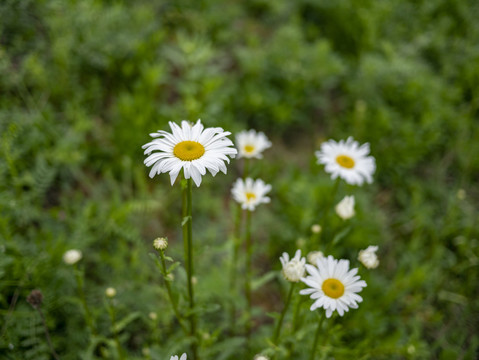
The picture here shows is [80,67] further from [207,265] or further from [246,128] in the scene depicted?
[207,265]

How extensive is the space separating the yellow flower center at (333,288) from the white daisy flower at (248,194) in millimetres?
510

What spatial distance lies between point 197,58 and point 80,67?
89 centimetres

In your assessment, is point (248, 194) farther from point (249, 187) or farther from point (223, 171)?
point (223, 171)

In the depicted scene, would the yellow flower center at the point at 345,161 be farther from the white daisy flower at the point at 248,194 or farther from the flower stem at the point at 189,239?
the flower stem at the point at 189,239

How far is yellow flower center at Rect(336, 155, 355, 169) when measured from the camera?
5.82 ft

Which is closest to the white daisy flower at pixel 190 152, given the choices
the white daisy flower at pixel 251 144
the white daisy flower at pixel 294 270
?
the white daisy flower at pixel 294 270

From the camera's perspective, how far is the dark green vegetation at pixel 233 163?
6.15ft

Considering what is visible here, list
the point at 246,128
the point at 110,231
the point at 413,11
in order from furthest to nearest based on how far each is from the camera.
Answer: the point at 413,11, the point at 246,128, the point at 110,231

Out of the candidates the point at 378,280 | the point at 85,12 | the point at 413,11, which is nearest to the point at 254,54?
the point at 85,12

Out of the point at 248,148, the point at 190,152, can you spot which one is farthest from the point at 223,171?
the point at 248,148

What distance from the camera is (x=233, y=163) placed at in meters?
2.97

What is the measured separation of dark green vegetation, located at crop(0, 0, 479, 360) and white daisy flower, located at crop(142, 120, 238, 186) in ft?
1.30

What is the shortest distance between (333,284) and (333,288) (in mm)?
15

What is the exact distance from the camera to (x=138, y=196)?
8.41 ft
